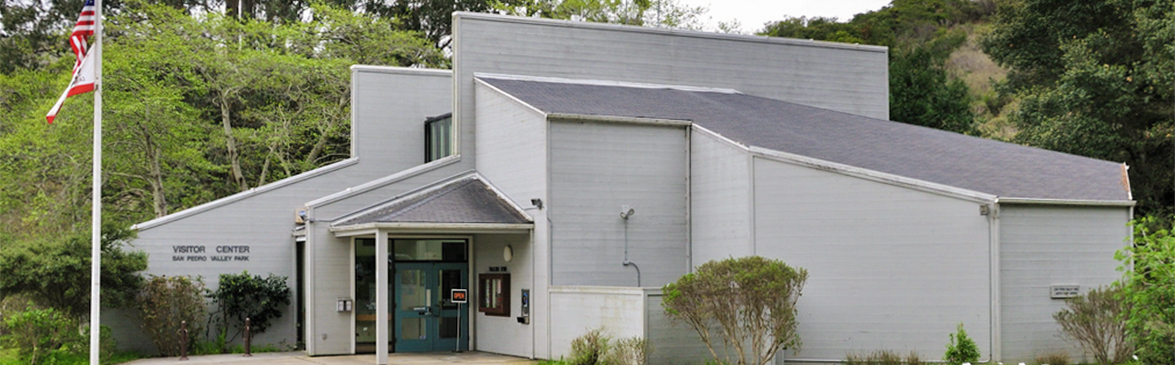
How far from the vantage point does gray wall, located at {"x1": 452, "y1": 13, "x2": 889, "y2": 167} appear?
24328 mm

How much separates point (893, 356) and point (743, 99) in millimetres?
9821

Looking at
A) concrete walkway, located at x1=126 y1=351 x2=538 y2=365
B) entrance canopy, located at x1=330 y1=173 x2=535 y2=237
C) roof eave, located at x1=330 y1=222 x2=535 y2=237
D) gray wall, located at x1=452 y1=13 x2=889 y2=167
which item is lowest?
concrete walkway, located at x1=126 y1=351 x2=538 y2=365

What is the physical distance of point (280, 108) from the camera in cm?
3656

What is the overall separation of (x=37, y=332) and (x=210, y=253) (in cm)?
421

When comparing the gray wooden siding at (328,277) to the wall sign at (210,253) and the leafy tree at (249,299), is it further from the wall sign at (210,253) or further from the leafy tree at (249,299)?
the wall sign at (210,253)

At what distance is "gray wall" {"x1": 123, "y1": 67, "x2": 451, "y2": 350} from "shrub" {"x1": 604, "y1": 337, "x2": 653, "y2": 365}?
→ 9.74 metres

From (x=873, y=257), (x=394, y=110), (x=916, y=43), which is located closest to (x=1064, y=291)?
(x=873, y=257)

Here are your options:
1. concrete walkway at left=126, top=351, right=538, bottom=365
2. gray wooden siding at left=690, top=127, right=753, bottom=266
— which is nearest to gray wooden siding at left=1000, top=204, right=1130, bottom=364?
gray wooden siding at left=690, top=127, right=753, bottom=266

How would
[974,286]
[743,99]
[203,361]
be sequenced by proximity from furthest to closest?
[743,99]
[203,361]
[974,286]

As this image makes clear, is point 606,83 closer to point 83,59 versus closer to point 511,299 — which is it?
point 511,299

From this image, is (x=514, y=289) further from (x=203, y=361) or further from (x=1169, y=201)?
(x=1169, y=201)

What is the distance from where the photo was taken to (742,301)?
16.8 meters

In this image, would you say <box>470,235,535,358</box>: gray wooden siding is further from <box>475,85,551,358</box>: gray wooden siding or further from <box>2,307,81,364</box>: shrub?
<box>2,307,81,364</box>: shrub

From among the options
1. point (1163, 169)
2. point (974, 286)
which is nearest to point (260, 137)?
point (974, 286)
